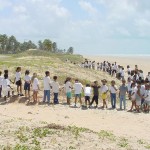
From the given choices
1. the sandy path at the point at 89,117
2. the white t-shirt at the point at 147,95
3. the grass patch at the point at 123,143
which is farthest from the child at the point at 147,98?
the grass patch at the point at 123,143

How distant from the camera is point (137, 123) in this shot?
2011 centimetres

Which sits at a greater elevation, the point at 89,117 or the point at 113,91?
the point at 113,91

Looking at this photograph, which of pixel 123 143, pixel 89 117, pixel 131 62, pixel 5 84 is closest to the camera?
pixel 123 143

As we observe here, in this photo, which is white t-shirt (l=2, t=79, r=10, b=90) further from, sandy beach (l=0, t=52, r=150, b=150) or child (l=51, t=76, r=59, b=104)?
child (l=51, t=76, r=59, b=104)

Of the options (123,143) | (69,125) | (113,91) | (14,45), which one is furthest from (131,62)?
(123,143)

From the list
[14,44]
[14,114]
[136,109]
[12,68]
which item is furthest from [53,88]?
[14,44]

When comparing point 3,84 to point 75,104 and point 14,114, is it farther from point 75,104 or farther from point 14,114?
point 75,104

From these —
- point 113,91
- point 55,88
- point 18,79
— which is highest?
point 18,79

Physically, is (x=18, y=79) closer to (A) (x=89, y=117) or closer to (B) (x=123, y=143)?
(A) (x=89, y=117)

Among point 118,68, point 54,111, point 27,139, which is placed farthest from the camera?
point 118,68

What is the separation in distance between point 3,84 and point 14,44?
3473 inches

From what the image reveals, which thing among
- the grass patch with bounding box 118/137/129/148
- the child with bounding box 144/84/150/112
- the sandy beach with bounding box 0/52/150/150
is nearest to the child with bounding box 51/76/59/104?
the sandy beach with bounding box 0/52/150/150

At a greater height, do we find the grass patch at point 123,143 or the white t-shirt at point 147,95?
the white t-shirt at point 147,95

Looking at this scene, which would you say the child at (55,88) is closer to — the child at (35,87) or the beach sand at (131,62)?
the child at (35,87)
